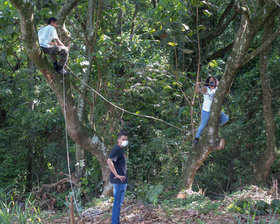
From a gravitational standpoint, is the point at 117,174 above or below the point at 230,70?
below

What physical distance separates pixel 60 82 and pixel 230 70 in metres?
3.00

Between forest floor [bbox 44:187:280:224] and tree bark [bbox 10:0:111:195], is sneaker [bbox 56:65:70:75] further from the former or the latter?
forest floor [bbox 44:187:280:224]

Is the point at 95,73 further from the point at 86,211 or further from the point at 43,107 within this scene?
the point at 86,211

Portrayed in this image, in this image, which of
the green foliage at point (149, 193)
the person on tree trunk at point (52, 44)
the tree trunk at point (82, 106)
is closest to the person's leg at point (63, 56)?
the person on tree trunk at point (52, 44)

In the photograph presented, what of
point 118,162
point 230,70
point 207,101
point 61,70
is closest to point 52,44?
point 61,70

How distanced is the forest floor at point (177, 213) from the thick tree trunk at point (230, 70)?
3.06ft

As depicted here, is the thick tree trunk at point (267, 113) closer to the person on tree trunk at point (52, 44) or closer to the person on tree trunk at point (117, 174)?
the person on tree trunk at point (117, 174)

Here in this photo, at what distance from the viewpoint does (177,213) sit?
5.22 metres

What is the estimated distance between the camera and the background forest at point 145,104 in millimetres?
7414

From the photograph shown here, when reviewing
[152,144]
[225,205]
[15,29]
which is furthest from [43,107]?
[225,205]

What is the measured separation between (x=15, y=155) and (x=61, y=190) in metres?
2.99

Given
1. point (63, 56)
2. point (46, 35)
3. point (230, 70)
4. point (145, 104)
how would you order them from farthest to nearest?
point (145, 104), point (230, 70), point (63, 56), point (46, 35)

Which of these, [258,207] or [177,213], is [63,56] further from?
[258,207]

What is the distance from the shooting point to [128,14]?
1068 cm
